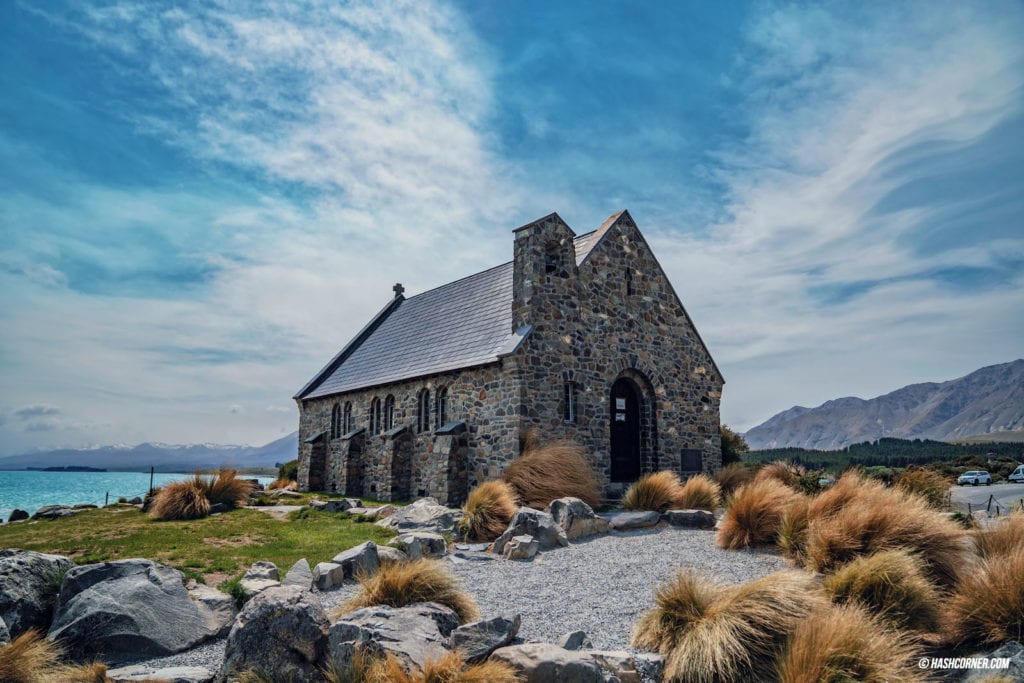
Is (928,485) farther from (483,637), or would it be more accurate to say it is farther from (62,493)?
(62,493)

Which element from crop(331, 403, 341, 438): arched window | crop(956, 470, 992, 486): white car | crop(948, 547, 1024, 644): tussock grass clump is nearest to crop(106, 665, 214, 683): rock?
crop(948, 547, 1024, 644): tussock grass clump

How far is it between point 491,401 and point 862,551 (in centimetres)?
1206

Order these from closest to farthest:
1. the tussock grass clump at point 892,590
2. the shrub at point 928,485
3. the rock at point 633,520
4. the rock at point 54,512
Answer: the tussock grass clump at point 892,590 → the shrub at point 928,485 → the rock at point 633,520 → the rock at point 54,512

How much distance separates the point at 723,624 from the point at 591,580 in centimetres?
329

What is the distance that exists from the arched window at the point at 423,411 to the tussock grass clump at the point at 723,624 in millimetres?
16012

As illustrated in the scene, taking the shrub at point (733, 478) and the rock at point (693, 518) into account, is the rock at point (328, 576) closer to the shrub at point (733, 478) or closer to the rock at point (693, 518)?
the rock at point (693, 518)

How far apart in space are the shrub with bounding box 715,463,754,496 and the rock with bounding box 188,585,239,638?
50.3 ft

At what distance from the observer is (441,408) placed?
22.4m

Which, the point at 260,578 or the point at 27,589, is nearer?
the point at 27,589

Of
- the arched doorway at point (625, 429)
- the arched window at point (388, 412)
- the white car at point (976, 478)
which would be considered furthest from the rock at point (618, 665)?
the white car at point (976, 478)

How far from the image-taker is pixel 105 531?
15.6 m

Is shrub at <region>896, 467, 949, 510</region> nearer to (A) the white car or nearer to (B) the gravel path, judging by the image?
(B) the gravel path

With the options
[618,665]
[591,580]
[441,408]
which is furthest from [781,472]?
[618,665]

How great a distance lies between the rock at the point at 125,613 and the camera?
7.73 meters
